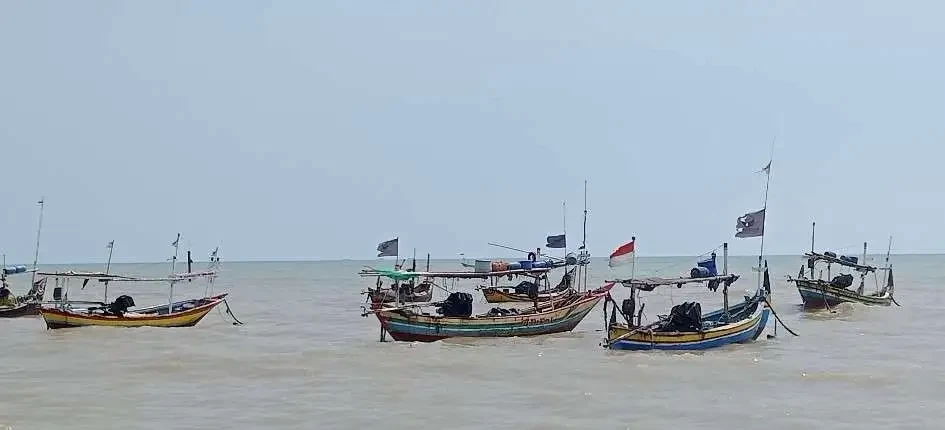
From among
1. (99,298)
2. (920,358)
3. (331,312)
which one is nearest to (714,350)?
(920,358)

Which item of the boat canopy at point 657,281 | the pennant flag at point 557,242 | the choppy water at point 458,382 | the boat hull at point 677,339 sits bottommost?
the choppy water at point 458,382

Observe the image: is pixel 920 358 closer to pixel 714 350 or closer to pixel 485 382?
pixel 714 350

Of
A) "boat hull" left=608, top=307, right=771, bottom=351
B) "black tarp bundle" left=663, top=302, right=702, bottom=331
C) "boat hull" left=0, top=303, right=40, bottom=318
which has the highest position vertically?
"black tarp bundle" left=663, top=302, right=702, bottom=331

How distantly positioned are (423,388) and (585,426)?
5679 millimetres

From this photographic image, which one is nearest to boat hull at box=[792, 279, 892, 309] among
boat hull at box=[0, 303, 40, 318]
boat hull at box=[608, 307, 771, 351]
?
boat hull at box=[608, 307, 771, 351]

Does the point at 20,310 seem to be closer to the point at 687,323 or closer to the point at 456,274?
the point at 456,274

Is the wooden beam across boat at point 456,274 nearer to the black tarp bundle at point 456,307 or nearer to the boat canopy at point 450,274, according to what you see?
the boat canopy at point 450,274

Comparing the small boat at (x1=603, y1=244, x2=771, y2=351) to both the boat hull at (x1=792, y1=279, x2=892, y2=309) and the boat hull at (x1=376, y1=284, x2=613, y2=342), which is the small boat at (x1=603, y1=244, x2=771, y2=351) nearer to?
the boat hull at (x1=376, y1=284, x2=613, y2=342)

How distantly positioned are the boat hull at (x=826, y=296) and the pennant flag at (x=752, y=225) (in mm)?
18403

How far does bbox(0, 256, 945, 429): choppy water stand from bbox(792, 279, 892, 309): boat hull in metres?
8.90

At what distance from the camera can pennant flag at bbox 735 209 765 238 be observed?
92.6 feet

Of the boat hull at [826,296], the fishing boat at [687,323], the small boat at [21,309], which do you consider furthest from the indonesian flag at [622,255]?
the small boat at [21,309]

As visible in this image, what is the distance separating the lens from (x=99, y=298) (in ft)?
230

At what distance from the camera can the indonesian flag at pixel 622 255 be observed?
2734 cm
